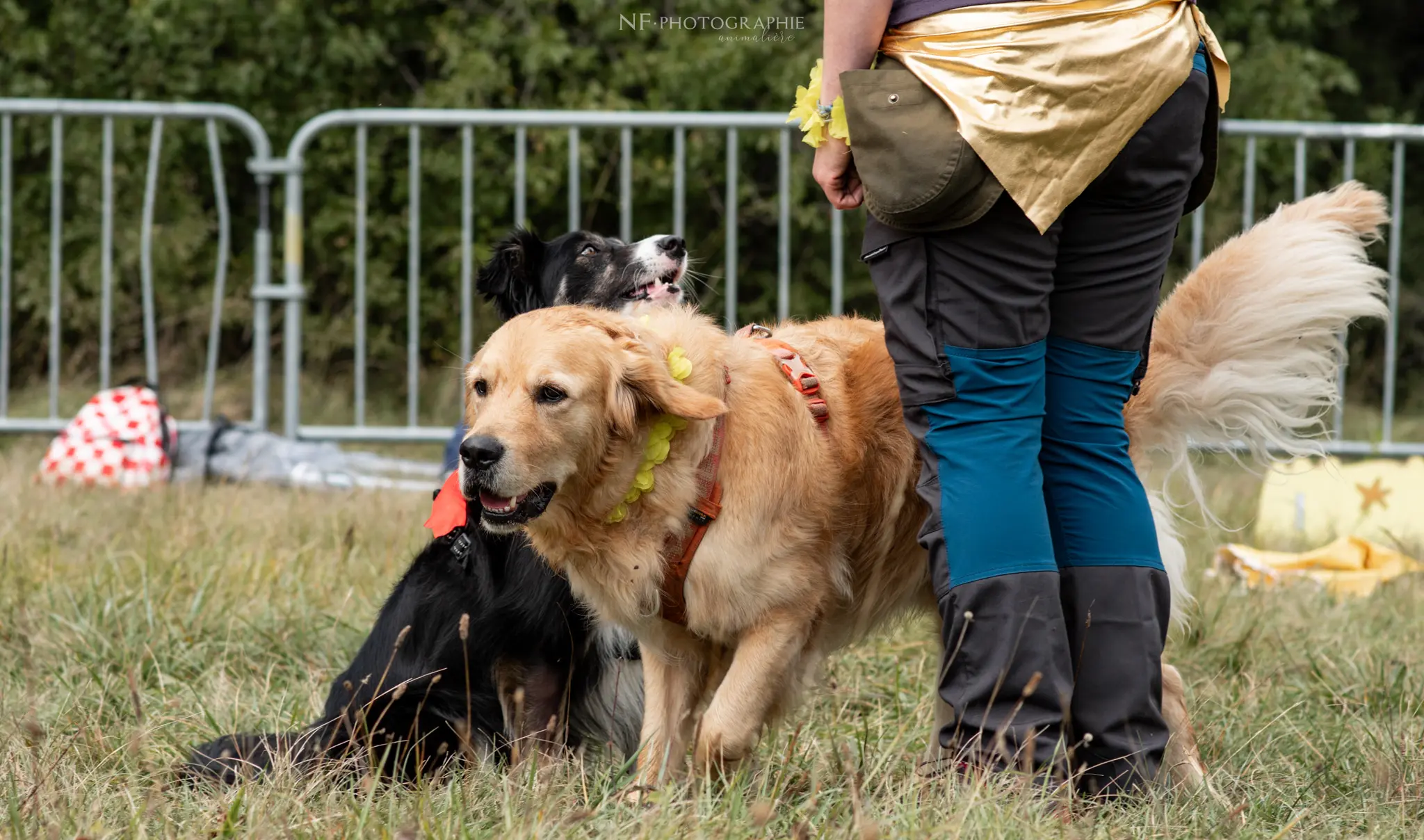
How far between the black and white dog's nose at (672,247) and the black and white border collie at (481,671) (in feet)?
4.20

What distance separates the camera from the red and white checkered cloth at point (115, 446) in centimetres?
565

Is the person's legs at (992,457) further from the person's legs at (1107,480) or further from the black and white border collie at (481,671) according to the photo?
the black and white border collie at (481,671)

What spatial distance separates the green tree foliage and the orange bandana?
21.1 feet

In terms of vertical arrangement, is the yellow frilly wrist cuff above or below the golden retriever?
above

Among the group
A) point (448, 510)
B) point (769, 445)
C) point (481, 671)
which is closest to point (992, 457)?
point (769, 445)

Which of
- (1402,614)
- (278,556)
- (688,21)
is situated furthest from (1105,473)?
(688,21)

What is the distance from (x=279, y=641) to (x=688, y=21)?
6774 mm

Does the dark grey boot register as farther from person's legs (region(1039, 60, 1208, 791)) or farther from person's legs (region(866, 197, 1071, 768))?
person's legs (region(866, 197, 1071, 768))

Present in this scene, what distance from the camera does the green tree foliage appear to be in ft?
31.6

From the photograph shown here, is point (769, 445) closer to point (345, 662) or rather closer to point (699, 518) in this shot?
point (699, 518)

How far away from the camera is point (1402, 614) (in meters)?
4.10

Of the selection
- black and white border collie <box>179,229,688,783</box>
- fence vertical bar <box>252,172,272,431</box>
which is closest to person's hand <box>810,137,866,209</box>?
black and white border collie <box>179,229,688,783</box>

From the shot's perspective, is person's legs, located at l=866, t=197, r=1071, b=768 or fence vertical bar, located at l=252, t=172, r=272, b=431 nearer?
person's legs, located at l=866, t=197, r=1071, b=768

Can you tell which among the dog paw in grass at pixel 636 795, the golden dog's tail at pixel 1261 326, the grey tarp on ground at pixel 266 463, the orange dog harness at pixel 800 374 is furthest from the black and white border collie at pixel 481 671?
the grey tarp on ground at pixel 266 463
